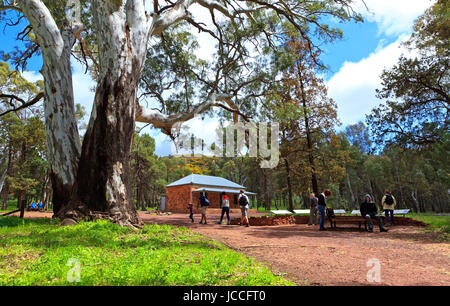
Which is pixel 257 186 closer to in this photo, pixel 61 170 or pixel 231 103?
pixel 231 103

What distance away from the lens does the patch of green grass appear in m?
2.79

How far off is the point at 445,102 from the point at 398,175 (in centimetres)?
3193

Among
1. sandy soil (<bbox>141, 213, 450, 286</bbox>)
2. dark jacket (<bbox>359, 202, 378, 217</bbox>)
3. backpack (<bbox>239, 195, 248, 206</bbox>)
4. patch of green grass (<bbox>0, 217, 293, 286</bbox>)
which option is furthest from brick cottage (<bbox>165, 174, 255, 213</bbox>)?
patch of green grass (<bbox>0, 217, 293, 286</bbox>)

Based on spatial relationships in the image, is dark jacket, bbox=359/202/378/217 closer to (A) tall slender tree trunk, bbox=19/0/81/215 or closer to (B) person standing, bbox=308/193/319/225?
(B) person standing, bbox=308/193/319/225

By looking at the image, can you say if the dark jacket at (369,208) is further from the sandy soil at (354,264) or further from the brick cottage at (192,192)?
the brick cottage at (192,192)

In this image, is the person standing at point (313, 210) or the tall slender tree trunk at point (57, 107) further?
the person standing at point (313, 210)

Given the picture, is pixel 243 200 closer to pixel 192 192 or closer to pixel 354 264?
pixel 354 264

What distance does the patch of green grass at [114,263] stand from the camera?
279cm

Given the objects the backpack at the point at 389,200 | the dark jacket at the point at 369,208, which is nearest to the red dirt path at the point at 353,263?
the dark jacket at the point at 369,208

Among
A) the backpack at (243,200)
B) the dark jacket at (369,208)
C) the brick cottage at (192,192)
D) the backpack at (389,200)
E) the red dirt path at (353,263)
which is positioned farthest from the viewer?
the brick cottage at (192,192)

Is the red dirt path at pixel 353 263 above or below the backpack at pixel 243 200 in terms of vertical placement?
below

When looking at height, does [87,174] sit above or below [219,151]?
below
